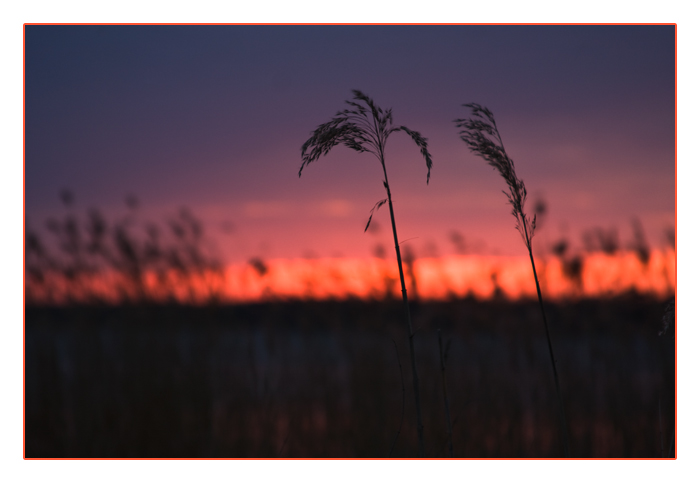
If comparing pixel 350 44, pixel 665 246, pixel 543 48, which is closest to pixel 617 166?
pixel 665 246

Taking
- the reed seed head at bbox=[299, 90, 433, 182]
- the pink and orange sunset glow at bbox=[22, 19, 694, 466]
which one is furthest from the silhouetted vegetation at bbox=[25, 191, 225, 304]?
the reed seed head at bbox=[299, 90, 433, 182]

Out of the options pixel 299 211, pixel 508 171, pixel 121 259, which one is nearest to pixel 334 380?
pixel 299 211

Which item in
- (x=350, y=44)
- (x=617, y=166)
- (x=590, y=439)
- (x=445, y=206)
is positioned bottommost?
(x=590, y=439)

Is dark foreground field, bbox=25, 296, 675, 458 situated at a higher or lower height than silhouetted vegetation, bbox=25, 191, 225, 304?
lower

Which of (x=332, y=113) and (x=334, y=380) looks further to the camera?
(x=334, y=380)

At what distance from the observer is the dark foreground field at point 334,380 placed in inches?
85.4

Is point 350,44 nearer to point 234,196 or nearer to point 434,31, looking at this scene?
point 434,31

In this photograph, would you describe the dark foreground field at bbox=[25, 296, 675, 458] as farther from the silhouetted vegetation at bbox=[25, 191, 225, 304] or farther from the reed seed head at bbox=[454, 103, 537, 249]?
the reed seed head at bbox=[454, 103, 537, 249]

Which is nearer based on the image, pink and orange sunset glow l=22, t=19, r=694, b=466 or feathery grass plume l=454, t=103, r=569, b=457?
feathery grass plume l=454, t=103, r=569, b=457

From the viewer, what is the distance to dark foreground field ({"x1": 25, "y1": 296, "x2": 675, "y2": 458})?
85.4 inches

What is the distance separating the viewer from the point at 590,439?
2.29m

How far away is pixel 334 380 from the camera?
2.49m

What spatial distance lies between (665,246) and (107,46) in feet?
9.11

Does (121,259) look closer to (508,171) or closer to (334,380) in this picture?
(334,380)
